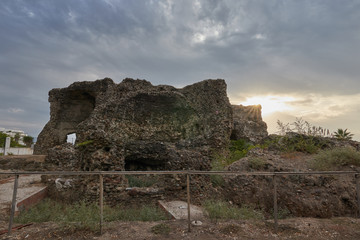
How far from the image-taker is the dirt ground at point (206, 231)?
3.86m

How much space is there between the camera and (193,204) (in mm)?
7395

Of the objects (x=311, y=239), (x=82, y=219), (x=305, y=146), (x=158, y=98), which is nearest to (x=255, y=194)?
(x=311, y=239)

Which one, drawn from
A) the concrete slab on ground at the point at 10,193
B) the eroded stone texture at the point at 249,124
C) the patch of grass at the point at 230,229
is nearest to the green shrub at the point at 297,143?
the eroded stone texture at the point at 249,124

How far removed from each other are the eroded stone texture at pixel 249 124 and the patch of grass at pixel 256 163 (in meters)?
7.22

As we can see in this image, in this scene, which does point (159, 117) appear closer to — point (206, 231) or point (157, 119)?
point (157, 119)

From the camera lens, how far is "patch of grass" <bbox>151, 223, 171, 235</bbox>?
401 centimetres

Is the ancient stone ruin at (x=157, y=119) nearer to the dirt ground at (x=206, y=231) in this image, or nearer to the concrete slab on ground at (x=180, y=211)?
the concrete slab on ground at (x=180, y=211)

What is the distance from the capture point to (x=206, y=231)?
4109mm

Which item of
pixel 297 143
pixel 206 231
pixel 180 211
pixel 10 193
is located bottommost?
pixel 10 193

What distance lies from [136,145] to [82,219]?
6683 mm

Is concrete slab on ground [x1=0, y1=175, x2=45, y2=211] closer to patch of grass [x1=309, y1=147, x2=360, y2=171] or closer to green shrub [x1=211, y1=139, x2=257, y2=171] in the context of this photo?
green shrub [x1=211, y1=139, x2=257, y2=171]

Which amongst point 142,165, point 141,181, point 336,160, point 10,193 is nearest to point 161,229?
point 141,181

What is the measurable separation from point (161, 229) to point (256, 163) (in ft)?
17.2

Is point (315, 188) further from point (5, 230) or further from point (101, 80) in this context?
point (101, 80)
